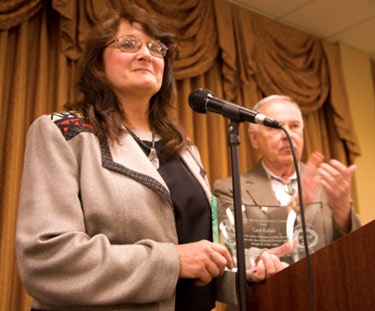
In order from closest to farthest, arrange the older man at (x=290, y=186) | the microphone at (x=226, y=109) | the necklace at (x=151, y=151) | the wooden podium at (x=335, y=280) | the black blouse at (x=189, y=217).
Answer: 1. the wooden podium at (x=335, y=280)
2. the microphone at (x=226, y=109)
3. the black blouse at (x=189, y=217)
4. the necklace at (x=151, y=151)
5. the older man at (x=290, y=186)

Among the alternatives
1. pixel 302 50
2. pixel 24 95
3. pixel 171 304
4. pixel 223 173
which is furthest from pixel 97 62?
pixel 302 50

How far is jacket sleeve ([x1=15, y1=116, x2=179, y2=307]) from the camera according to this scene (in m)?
0.89

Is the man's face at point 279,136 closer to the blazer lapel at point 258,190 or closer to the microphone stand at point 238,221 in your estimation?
the blazer lapel at point 258,190

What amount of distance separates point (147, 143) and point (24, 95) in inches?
52.8

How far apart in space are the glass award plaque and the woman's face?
0.46m

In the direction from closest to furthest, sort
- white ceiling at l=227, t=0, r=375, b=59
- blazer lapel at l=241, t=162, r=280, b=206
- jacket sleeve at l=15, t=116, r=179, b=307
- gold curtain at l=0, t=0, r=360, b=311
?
1. jacket sleeve at l=15, t=116, r=179, b=307
2. blazer lapel at l=241, t=162, r=280, b=206
3. gold curtain at l=0, t=0, r=360, b=311
4. white ceiling at l=227, t=0, r=375, b=59

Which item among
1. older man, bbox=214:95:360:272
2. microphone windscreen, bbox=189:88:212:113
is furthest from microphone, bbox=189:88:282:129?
older man, bbox=214:95:360:272

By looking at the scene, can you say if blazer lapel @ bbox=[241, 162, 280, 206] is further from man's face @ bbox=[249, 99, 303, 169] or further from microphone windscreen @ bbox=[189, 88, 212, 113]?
microphone windscreen @ bbox=[189, 88, 212, 113]

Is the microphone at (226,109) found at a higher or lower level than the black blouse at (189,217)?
higher

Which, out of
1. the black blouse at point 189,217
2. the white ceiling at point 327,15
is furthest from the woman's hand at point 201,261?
the white ceiling at point 327,15

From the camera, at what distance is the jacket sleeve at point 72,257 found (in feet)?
2.92

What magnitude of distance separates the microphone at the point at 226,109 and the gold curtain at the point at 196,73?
57.0 inches

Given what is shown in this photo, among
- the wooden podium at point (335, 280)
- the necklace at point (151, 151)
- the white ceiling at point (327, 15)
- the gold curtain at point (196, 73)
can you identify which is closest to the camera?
the wooden podium at point (335, 280)

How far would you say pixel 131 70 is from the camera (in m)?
1.31
